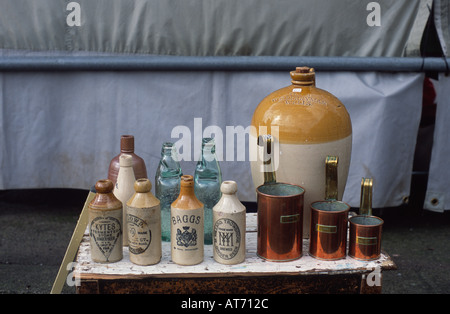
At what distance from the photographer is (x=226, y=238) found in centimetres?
164

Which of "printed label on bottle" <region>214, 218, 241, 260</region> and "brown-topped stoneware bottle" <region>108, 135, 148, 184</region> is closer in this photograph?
"printed label on bottle" <region>214, 218, 241, 260</region>

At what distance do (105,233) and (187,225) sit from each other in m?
0.24

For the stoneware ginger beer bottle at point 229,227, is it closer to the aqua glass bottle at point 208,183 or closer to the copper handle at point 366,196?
the aqua glass bottle at point 208,183

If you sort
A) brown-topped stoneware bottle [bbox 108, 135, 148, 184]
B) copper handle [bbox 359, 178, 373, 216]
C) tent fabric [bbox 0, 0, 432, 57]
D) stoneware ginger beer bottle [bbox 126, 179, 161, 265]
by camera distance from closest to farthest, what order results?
stoneware ginger beer bottle [bbox 126, 179, 161, 265]
copper handle [bbox 359, 178, 373, 216]
brown-topped stoneware bottle [bbox 108, 135, 148, 184]
tent fabric [bbox 0, 0, 432, 57]

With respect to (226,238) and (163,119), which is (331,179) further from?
(163,119)

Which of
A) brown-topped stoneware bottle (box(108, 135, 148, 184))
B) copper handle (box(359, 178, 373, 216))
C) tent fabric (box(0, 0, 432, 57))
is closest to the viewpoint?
copper handle (box(359, 178, 373, 216))

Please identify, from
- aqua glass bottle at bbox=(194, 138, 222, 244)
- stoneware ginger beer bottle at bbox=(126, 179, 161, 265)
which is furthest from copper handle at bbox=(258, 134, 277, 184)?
stoneware ginger beer bottle at bbox=(126, 179, 161, 265)

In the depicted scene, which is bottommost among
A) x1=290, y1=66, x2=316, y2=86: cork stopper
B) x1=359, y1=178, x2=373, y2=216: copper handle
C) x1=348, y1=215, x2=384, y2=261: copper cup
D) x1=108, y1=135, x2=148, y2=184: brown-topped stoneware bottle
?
x1=348, y1=215, x2=384, y2=261: copper cup

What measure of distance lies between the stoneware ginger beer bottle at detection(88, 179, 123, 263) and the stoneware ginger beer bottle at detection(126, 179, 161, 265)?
4 centimetres

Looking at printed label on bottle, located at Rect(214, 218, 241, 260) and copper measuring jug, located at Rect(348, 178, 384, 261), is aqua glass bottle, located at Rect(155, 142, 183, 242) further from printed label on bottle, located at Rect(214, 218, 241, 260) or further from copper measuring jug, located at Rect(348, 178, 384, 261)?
copper measuring jug, located at Rect(348, 178, 384, 261)

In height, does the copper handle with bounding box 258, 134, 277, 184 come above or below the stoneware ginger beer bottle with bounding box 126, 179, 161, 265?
above

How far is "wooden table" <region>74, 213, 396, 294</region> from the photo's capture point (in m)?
1.63

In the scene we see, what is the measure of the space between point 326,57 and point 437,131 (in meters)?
0.72
